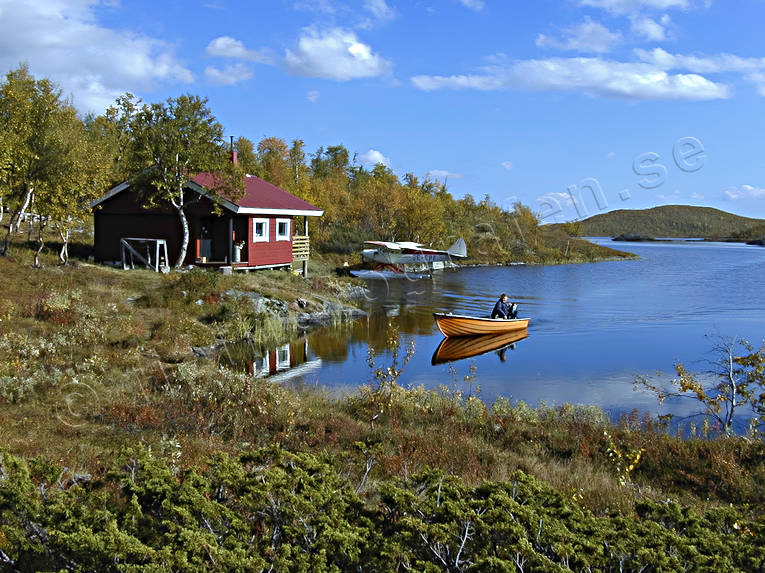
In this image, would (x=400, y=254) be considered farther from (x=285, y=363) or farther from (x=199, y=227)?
(x=285, y=363)

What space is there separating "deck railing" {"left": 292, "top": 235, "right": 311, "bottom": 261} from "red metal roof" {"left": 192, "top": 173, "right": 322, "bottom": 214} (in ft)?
6.64

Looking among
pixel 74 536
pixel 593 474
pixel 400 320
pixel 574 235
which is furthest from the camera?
pixel 574 235

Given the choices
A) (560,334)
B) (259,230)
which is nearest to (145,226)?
(259,230)

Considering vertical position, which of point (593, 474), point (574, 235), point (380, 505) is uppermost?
point (574, 235)

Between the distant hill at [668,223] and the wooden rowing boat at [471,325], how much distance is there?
150 metres

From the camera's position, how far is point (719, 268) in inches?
2383

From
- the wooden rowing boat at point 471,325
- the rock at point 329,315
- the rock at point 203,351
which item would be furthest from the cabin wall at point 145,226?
the wooden rowing boat at point 471,325

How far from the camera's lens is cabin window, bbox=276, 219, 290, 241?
1246 inches

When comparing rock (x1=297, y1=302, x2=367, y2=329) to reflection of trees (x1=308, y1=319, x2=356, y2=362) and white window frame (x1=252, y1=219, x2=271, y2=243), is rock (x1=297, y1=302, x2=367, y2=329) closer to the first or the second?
reflection of trees (x1=308, y1=319, x2=356, y2=362)

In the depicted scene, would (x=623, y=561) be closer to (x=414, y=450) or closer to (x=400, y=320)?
(x=414, y=450)

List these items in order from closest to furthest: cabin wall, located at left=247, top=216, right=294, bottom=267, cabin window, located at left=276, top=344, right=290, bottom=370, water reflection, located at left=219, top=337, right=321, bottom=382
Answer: water reflection, located at left=219, top=337, right=321, bottom=382
cabin window, located at left=276, top=344, right=290, bottom=370
cabin wall, located at left=247, top=216, right=294, bottom=267

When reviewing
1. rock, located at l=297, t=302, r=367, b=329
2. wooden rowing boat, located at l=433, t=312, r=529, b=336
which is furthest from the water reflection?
wooden rowing boat, located at l=433, t=312, r=529, b=336

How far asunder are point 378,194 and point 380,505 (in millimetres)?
57437

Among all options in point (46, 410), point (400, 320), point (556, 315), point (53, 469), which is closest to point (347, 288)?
point (400, 320)
